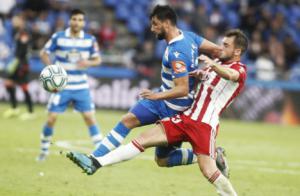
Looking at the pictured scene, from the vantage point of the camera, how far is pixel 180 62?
28.1 ft

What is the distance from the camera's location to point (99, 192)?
9508mm

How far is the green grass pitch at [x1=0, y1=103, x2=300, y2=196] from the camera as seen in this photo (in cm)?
986

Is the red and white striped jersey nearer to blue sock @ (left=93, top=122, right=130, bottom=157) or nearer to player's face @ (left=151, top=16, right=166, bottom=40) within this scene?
player's face @ (left=151, top=16, right=166, bottom=40)

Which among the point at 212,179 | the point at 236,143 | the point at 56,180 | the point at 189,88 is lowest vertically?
the point at 236,143

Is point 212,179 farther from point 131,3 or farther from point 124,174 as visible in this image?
point 131,3

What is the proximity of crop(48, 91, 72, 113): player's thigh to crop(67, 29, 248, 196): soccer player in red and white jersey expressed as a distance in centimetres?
379

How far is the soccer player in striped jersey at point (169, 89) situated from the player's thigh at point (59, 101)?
3.31m

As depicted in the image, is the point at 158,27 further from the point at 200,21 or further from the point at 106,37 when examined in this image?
the point at 200,21

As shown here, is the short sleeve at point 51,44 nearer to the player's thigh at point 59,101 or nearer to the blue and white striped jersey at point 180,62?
the player's thigh at point 59,101

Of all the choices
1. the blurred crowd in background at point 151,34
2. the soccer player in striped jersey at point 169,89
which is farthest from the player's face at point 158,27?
the blurred crowd in background at point 151,34

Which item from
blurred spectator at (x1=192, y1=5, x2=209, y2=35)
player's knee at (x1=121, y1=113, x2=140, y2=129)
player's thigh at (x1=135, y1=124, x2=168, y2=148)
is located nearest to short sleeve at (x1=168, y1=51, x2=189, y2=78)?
player's thigh at (x1=135, y1=124, x2=168, y2=148)

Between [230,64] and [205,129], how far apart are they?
0.81 m

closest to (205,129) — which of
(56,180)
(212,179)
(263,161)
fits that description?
(212,179)

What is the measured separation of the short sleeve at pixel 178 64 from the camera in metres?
8.54
